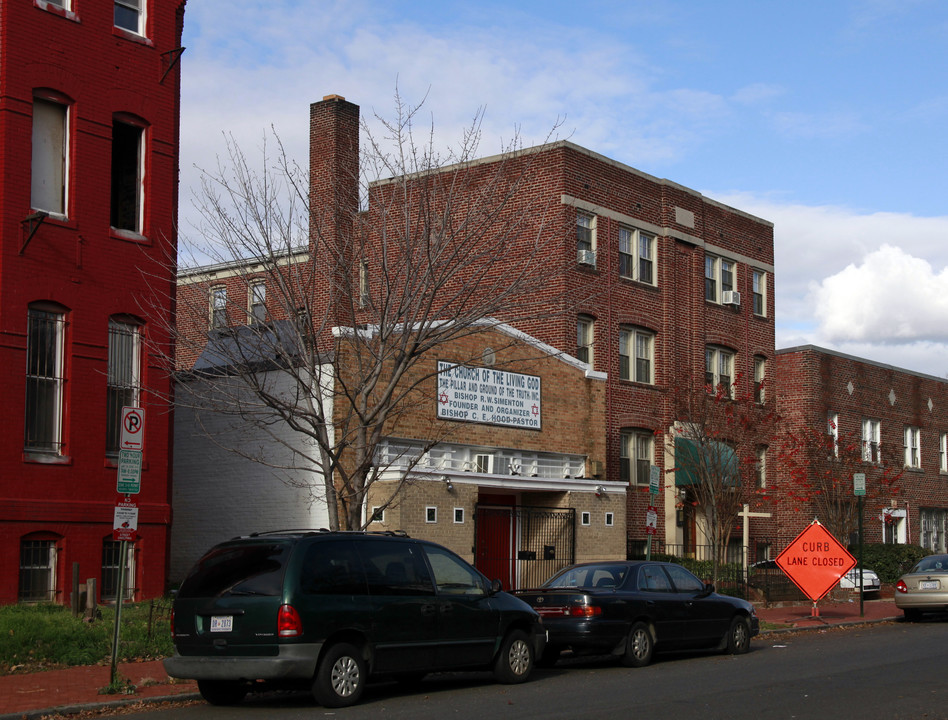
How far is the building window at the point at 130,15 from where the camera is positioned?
790 inches

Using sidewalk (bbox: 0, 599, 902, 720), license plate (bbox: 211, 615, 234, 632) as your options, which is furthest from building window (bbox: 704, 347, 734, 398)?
license plate (bbox: 211, 615, 234, 632)

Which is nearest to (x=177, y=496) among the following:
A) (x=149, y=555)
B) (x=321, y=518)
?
(x=321, y=518)

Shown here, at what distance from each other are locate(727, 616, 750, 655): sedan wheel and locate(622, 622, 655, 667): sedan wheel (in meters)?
2.08

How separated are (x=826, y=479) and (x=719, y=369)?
4.92 meters

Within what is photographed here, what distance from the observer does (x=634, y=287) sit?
32719 millimetres

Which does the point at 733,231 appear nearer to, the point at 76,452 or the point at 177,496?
the point at 177,496

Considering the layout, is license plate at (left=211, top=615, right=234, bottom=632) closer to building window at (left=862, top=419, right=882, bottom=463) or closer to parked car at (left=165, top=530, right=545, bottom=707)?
parked car at (left=165, top=530, right=545, bottom=707)

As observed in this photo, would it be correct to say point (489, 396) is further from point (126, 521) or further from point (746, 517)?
point (126, 521)

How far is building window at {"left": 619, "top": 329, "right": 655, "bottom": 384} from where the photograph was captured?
32344mm

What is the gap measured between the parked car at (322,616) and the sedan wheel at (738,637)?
571cm

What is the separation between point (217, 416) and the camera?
24.8 m

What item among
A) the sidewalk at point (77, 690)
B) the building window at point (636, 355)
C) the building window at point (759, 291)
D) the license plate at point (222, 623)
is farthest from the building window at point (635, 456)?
the license plate at point (222, 623)

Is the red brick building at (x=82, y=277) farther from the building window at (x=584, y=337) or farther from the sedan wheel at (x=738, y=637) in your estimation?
the building window at (x=584, y=337)

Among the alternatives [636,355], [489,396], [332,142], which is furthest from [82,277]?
[636,355]
